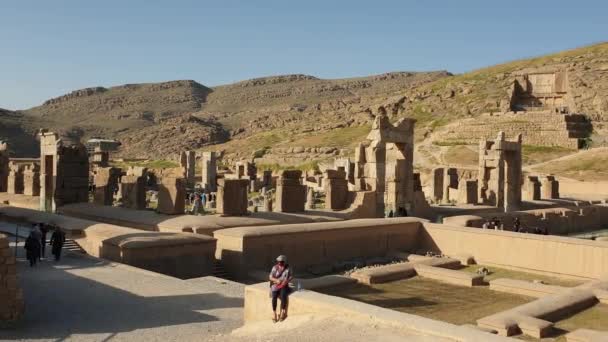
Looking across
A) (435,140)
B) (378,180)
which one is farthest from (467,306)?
(435,140)

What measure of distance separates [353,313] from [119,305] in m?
3.89

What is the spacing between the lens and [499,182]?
27250mm

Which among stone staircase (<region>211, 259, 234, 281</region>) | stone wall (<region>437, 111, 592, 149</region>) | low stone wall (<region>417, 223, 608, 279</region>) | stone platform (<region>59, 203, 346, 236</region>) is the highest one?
stone wall (<region>437, 111, 592, 149</region>)

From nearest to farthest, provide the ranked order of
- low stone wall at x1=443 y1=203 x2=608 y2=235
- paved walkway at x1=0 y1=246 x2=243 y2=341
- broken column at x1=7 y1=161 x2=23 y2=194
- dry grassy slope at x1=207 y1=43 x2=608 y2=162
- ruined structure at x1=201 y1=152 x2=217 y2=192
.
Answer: paved walkway at x1=0 y1=246 x2=243 y2=341
low stone wall at x1=443 y1=203 x2=608 y2=235
broken column at x1=7 y1=161 x2=23 y2=194
ruined structure at x1=201 y1=152 x2=217 y2=192
dry grassy slope at x1=207 y1=43 x2=608 y2=162

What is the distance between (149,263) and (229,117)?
12741 cm

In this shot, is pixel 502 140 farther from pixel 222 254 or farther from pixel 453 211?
pixel 222 254

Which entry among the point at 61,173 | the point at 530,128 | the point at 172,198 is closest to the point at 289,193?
the point at 172,198

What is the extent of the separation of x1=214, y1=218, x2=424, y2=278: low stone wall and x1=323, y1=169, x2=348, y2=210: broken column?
533 centimetres

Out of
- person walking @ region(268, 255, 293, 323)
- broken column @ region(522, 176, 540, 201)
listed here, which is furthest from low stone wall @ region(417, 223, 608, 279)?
broken column @ region(522, 176, 540, 201)

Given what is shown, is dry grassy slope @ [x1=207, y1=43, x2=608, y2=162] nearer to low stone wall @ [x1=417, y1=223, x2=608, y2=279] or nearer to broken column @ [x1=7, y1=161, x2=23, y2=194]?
broken column @ [x1=7, y1=161, x2=23, y2=194]

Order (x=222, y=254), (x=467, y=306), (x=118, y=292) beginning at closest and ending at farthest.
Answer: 1. (x=118, y=292)
2. (x=467, y=306)
3. (x=222, y=254)

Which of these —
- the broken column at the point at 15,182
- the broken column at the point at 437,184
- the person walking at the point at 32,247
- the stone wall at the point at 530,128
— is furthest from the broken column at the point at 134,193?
the stone wall at the point at 530,128

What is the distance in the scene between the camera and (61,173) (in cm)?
2227

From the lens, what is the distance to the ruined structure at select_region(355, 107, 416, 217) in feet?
75.3
